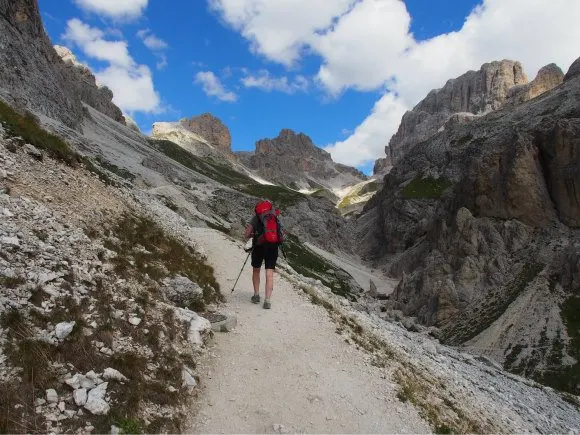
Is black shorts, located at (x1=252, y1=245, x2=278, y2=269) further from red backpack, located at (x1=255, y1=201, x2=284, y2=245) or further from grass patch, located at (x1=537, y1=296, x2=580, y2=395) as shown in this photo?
grass patch, located at (x1=537, y1=296, x2=580, y2=395)

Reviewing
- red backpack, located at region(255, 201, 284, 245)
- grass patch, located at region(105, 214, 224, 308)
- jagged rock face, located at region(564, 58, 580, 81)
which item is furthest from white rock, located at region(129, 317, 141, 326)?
jagged rock face, located at region(564, 58, 580, 81)

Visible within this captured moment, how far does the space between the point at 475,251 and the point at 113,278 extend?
7499 cm

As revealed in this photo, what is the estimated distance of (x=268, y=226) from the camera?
1656 centimetres

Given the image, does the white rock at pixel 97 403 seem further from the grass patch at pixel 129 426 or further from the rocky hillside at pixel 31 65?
the rocky hillside at pixel 31 65

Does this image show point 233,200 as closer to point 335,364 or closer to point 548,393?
point 548,393

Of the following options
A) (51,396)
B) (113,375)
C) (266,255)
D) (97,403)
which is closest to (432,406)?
(266,255)

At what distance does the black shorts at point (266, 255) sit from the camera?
16672 mm

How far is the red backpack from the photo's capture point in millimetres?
16500

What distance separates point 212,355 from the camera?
12.4 meters

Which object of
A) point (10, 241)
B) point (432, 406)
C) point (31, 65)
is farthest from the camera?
point (31, 65)

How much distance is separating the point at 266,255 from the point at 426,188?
13469 centimetres

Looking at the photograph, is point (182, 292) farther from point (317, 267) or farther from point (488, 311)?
point (317, 267)

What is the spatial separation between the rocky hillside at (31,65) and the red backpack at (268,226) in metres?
90.4

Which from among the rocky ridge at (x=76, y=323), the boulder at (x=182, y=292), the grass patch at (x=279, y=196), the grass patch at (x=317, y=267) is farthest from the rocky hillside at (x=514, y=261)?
the grass patch at (x=279, y=196)
